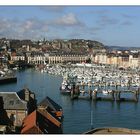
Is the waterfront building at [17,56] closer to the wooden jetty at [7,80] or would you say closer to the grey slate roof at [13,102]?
the wooden jetty at [7,80]

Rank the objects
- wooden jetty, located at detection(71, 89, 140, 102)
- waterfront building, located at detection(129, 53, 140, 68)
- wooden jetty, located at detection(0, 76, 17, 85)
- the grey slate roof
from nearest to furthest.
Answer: the grey slate roof → wooden jetty, located at detection(71, 89, 140, 102) → wooden jetty, located at detection(0, 76, 17, 85) → waterfront building, located at detection(129, 53, 140, 68)

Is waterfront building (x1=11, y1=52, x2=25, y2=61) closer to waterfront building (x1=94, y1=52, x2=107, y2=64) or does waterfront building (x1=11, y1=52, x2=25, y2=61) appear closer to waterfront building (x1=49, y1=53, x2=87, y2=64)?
waterfront building (x1=49, y1=53, x2=87, y2=64)

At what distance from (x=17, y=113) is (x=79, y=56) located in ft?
111

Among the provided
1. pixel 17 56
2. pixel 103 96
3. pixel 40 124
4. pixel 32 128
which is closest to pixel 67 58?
pixel 17 56

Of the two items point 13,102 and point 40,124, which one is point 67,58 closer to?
point 13,102

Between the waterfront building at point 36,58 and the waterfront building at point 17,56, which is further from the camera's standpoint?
the waterfront building at point 36,58

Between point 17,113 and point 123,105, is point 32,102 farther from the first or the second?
point 123,105

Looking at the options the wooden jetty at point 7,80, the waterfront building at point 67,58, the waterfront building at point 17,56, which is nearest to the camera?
the wooden jetty at point 7,80

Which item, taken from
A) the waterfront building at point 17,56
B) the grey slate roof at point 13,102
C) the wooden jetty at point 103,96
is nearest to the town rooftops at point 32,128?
the grey slate roof at point 13,102

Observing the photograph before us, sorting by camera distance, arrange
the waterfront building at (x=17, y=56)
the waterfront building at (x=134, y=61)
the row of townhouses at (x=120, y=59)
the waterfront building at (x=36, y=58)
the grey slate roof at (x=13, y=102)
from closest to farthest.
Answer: the grey slate roof at (x=13, y=102) → the waterfront building at (x=134, y=61) → the row of townhouses at (x=120, y=59) → the waterfront building at (x=17, y=56) → the waterfront building at (x=36, y=58)

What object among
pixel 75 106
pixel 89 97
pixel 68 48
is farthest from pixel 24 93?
pixel 68 48

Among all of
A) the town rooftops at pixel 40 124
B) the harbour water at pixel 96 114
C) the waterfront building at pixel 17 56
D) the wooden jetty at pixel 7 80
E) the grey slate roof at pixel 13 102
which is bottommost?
the wooden jetty at pixel 7 80

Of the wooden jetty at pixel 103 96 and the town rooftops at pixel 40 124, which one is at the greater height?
the town rooftops at pixel 40 124

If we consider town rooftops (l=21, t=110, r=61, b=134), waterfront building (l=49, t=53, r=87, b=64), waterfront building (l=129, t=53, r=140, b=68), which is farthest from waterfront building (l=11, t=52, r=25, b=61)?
town rooftops (l=21, t=110, r=61, b=134)
